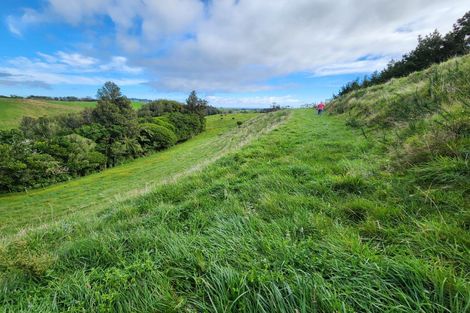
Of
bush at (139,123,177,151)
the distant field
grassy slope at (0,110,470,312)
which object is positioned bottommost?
bush at (139,123,177,151)

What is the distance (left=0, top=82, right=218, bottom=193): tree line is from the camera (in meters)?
30.7

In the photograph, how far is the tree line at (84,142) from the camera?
30.7 metres

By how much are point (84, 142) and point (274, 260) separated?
45613mm

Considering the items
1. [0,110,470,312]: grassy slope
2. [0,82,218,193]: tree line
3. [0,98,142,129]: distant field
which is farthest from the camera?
[0,98,142,129]: distant field

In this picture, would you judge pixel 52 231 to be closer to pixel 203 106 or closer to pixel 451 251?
pixel 451 251

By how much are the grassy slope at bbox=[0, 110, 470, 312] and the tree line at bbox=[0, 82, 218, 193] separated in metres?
36.6

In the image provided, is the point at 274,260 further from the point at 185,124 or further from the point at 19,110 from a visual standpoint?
A: the point at 19,110

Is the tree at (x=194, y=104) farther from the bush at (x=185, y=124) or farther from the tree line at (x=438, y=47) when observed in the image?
the tree line at (x=438, y=47)

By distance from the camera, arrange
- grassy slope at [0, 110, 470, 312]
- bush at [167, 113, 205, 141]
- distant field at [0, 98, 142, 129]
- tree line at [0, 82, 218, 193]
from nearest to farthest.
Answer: grassy slope at [0, 110, 470, 312] < tree line at [0, 82, 218, 193] < bush at [167, 113, 205, 141] < distant field at [0, 98, 142, 129]

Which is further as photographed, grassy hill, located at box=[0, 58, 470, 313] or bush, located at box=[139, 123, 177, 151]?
bush, located at box=[139, 123, 177, 151]

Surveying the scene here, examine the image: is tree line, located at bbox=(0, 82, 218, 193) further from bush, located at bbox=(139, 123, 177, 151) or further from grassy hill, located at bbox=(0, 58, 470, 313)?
grassy hill, located at bbox=(0, 58, 470, 313)

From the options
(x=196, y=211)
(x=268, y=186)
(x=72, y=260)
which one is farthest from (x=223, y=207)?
(x=72, y=260)

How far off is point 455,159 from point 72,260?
5243mm

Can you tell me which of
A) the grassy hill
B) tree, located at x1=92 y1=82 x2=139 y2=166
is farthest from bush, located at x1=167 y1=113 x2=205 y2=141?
the grassy hill
